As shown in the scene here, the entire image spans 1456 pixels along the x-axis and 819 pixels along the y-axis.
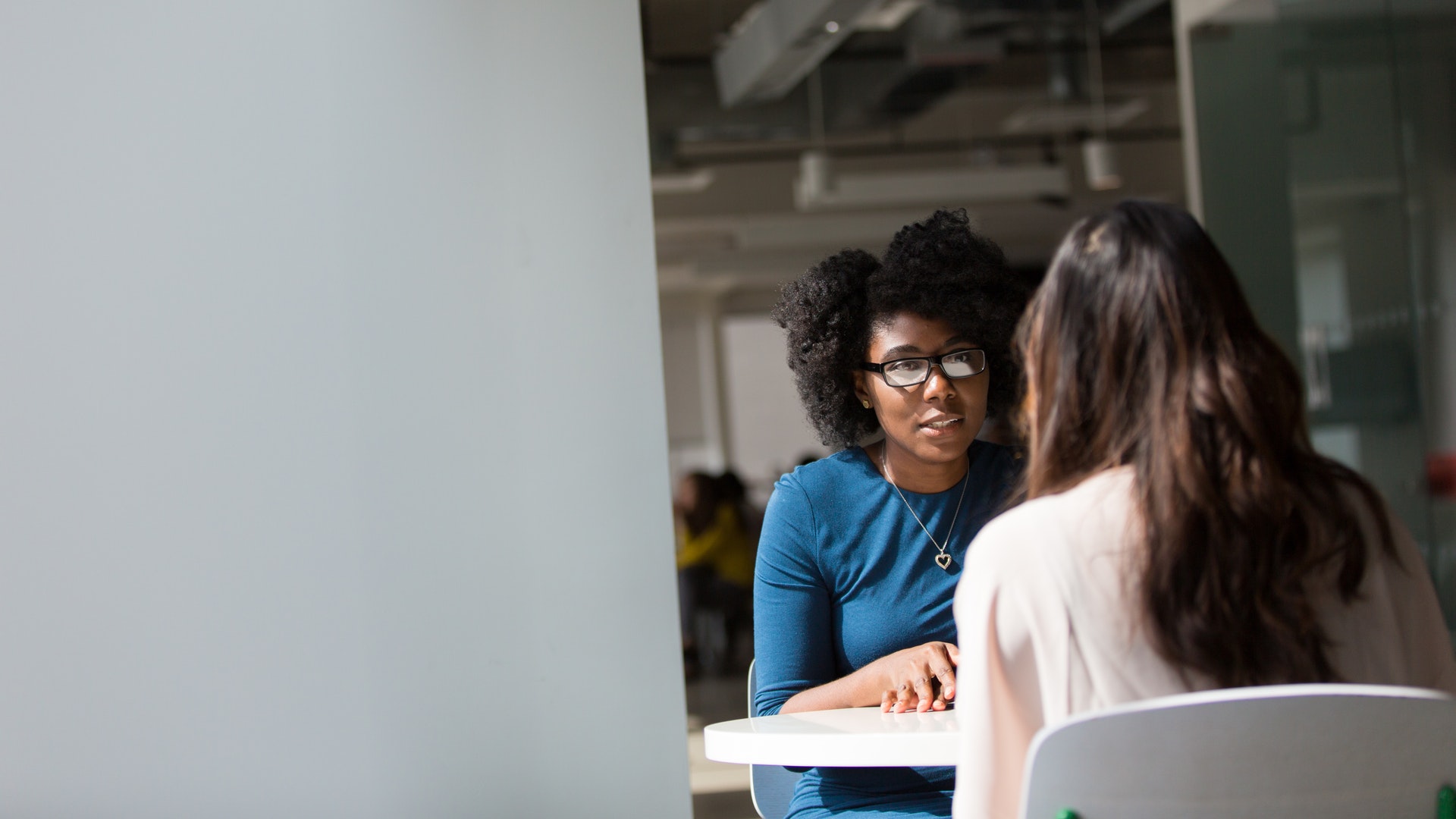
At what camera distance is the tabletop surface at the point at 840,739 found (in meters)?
1.48

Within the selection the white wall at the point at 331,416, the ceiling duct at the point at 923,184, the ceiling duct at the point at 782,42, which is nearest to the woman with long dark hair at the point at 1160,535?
the white wall at the point at 331,416

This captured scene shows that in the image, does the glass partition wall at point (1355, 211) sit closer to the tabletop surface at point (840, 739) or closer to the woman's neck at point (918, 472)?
the woman's neck at point (918, 472)

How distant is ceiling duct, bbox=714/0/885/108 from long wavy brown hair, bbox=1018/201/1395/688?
3.60m

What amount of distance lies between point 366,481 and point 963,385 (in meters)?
1.04

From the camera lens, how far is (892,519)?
2037mm

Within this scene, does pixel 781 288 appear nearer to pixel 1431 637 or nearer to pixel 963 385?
pixel 963 385

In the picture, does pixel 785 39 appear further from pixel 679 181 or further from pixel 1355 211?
pixel 679 181

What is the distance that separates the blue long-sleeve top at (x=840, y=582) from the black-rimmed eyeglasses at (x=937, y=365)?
0.58 feet

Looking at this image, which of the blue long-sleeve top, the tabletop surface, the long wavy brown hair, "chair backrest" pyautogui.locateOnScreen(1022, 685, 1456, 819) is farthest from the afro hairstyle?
"chair backrest" pyautogui.locateOnScreen(1022, 685, 1456, 819)

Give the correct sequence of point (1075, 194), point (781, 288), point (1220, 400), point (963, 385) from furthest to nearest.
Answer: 1. point (1075, 194)
2. point (781, 288)
3. point (963, 385)
4. point (1220, 400)

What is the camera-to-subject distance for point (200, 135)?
2.22m

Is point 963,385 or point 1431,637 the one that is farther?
point 963,385

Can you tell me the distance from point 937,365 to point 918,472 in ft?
0.61

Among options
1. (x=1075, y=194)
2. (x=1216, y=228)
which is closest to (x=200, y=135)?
(x=1216, y=228)
